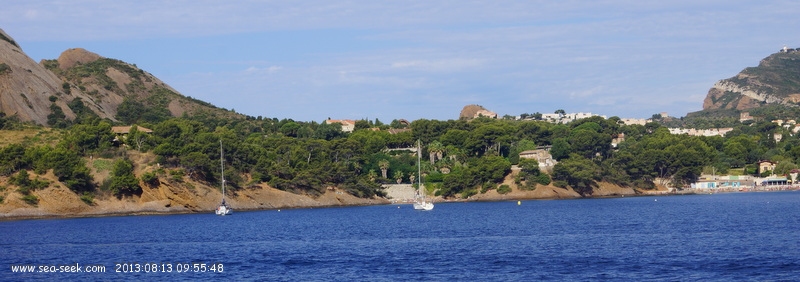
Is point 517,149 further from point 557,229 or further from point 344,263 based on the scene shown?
point 344,263

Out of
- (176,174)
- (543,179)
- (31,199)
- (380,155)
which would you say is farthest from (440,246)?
(380,155)

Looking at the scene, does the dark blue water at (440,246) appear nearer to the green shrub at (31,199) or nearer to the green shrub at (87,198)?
the green shrub at (31,199)

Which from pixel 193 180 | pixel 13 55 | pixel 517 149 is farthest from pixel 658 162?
pixel 13 55

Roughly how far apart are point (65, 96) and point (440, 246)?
114m

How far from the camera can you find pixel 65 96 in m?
154

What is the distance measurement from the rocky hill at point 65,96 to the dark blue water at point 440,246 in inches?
2138

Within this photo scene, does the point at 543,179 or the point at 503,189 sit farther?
the point at 543,179

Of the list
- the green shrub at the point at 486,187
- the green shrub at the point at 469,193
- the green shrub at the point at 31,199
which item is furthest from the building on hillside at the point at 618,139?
the green shrub at the point at 31,199

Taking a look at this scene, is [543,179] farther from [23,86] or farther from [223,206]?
[23,86]

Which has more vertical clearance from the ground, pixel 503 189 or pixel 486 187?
pixel 486 187

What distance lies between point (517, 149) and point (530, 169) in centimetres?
1966

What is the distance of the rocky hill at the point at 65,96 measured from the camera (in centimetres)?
13675

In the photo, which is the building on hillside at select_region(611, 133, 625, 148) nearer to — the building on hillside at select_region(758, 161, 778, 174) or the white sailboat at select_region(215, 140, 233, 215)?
the building on hillside at select_region(758, 161, 778, 174)

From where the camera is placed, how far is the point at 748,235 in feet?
186
